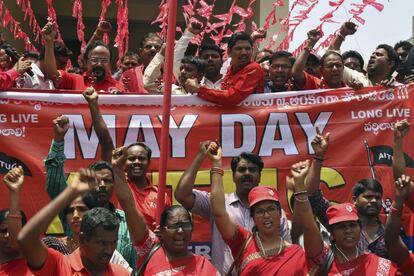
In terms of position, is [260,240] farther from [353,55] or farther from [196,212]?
[353,55]

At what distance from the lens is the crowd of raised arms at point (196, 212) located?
3.86 meters

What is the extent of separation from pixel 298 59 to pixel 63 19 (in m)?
10.6

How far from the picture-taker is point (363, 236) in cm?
474

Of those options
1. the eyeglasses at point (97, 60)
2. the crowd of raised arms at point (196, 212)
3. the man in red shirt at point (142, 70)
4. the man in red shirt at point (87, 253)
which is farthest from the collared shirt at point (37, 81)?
the man in red shirt at point (87, 253)

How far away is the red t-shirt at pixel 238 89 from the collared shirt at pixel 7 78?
136cm

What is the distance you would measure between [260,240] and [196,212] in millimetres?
592

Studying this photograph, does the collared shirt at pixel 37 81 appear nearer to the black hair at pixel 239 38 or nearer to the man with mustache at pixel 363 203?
the black hair at pixel 239 38

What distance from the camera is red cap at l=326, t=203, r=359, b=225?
440cm

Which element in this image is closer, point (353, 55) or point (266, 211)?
point (266, 211)

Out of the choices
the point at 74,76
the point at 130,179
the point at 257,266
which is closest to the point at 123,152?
the point at 130,179

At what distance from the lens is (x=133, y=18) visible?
1551cm

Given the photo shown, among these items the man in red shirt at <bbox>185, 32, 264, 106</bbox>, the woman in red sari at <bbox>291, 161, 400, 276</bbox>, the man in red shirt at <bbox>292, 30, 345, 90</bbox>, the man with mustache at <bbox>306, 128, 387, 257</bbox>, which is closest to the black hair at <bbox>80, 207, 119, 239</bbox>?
the woman in red sari at <bbox>291, 161, 400, 276</bbox>

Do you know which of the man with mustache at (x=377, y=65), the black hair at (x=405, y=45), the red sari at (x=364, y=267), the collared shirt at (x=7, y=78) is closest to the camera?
the red sari at (x=364, y=267)

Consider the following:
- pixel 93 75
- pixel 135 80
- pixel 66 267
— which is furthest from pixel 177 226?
pixel 135 80
